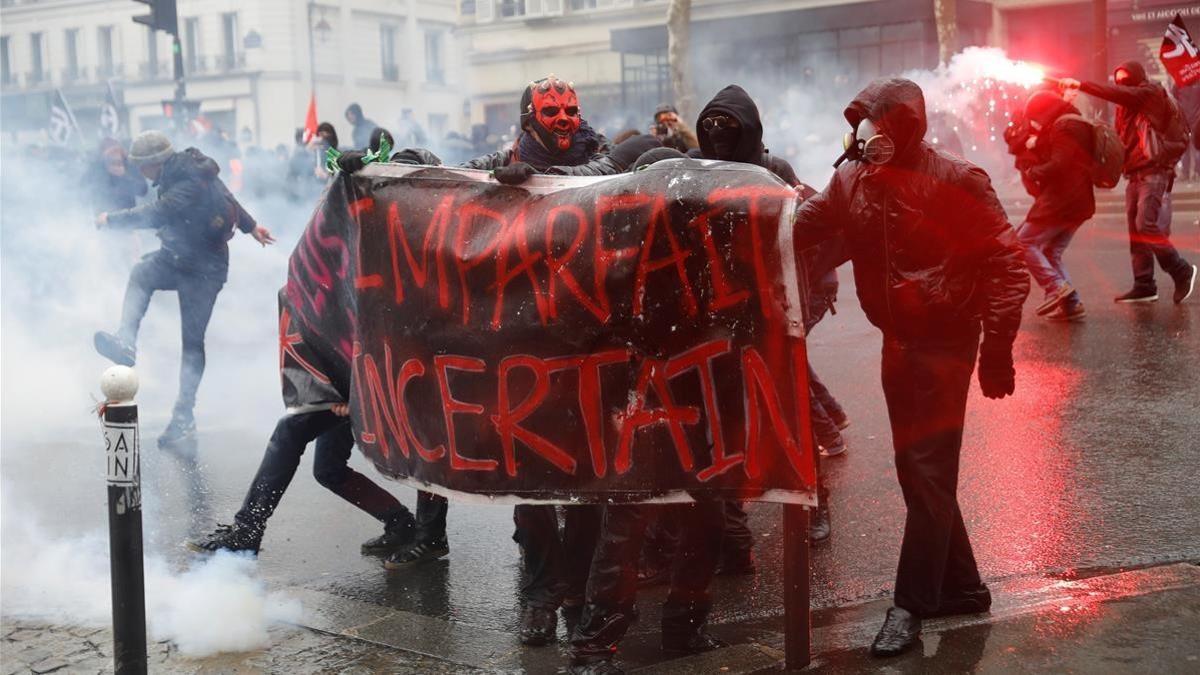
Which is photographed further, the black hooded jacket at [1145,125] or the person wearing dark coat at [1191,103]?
the person wearing dark coat at [1191,103]

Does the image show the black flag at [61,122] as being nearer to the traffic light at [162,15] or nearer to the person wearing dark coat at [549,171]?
the traffic light at [162,15]

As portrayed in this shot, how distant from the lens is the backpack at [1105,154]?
9.96 m

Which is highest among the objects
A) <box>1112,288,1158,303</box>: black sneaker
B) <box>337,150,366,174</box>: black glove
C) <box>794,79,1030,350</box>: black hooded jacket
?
<box>337,150,366,174</box>: black glove

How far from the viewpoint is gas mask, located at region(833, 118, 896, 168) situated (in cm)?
431

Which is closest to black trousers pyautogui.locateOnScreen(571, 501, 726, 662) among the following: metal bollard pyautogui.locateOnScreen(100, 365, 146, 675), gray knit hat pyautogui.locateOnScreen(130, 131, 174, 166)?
metal bollard pyautogui.locateOnScreen(100, 365, 146, 675)

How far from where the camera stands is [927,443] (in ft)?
14.6

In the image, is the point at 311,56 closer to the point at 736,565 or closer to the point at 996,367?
the point at 736,565

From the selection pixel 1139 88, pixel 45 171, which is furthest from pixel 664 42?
pixel 1139 88

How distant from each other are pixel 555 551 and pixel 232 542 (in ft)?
5.11

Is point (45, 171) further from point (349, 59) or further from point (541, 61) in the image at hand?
point (349, 59)

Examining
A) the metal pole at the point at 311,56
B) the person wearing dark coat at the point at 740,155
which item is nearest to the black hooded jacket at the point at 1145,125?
the person wearing dark coat at the point at 740,155

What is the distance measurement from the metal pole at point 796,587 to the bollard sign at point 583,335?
0.12m

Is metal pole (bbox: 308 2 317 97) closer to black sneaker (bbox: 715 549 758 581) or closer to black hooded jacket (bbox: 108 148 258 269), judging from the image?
black hooded jacket (bbox: 108 148 258 269)

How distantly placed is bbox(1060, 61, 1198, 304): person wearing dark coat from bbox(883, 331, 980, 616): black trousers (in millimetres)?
7269
